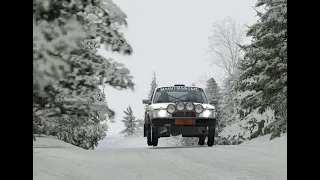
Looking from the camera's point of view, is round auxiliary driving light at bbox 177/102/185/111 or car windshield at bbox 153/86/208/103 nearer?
round auxiliary driving light at bbox 177/102/185/111

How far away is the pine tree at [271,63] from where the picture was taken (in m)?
13.7

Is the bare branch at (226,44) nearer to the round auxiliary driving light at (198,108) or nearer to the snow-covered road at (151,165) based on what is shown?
the round auxiliary driving light at (198,108)

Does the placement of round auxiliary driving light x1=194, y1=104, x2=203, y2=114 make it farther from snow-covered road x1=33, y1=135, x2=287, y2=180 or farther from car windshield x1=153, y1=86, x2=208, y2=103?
snow-covered road x1=33, y1=135, x2=287, y2=180

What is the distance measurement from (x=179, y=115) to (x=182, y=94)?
1.08 m

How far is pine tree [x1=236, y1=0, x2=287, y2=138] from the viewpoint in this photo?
13.7 m

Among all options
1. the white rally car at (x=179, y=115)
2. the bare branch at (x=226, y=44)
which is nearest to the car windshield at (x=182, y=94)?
the white rally car at (x=179, y=115)

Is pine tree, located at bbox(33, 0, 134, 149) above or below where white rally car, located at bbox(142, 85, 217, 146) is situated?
above

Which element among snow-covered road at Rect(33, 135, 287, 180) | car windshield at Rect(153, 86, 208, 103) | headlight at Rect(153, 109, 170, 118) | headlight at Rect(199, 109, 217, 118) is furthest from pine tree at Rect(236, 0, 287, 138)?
snow-covered road at Rect(33, 135, 287, 180)

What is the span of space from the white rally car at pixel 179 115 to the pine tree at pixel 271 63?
345cm

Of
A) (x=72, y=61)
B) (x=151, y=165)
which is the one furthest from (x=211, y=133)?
(x=72, y=61)

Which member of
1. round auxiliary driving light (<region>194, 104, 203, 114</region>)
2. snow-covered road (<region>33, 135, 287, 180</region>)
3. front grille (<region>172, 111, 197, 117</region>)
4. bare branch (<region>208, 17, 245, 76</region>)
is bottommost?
snow-covered road (<region>33, 135, 287, 180</region>)
